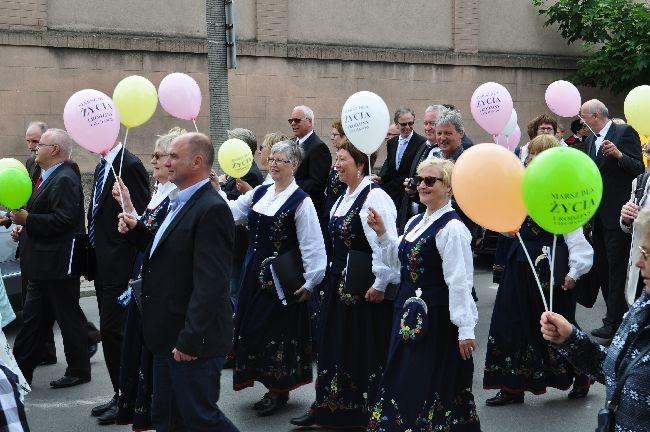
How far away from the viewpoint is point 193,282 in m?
5.03

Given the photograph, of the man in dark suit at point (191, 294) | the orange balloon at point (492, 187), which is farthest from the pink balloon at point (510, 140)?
the man in dark suit at point (191, 294)

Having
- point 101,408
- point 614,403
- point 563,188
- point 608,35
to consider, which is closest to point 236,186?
point 101,408

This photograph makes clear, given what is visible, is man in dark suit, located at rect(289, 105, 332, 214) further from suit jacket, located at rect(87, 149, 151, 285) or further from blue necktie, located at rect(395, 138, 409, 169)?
suit jacket, located at rect(87, 149, 151, 285)

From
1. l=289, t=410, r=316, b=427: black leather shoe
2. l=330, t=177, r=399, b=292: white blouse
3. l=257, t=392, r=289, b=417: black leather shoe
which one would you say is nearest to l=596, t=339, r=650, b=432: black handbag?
l=330, t=177, r=399, b=292: white blouse

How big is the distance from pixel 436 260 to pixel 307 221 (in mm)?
1445

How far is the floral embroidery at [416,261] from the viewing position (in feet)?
18.5

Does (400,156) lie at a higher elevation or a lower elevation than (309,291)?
higher

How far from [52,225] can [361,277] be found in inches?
97.3

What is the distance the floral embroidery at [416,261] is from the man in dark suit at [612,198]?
389cm

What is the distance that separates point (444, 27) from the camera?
19172mm

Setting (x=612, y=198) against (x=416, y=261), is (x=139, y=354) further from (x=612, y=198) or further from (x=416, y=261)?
(x=612, y=198)

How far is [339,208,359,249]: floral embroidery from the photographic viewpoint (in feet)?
21.2

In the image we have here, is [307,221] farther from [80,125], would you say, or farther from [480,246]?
[480,246]

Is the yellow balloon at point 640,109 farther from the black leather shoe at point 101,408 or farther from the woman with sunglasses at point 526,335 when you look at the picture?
the black leather shoe at point 101,408
